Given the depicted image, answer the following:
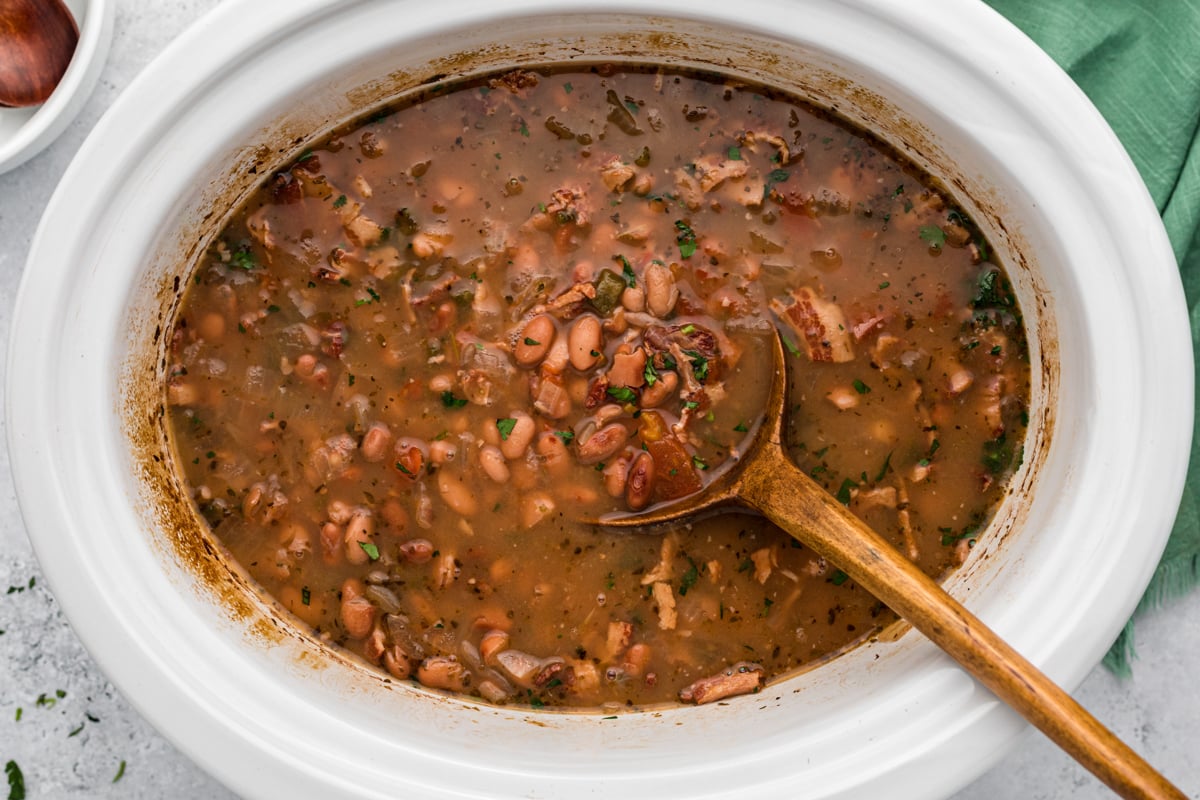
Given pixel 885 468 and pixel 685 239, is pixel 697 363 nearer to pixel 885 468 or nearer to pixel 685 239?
pixel 685 239

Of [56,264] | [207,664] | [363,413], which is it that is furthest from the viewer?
[363,413]

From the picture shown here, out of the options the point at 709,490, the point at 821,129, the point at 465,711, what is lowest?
the point at 465,711

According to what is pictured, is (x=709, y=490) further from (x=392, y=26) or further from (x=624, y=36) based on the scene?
(x=392, y=26)

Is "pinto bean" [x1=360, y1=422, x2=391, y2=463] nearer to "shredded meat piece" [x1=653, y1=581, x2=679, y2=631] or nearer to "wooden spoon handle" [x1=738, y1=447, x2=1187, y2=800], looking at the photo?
"shredded meat piece" [x1=653, y1=581, x2=679, y2=631]

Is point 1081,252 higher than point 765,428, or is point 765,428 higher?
point 1081,252

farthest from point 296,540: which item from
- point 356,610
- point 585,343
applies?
point 585,343

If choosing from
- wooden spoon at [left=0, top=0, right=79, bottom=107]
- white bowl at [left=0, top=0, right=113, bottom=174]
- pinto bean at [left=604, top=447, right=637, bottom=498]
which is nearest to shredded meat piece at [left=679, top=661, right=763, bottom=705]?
pinto bean at [left=604, top=447, right=637, bottom=498]

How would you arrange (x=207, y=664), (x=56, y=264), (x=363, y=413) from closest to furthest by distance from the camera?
(x=56, y=264), (x=207, y=664), (x=363, y=413)

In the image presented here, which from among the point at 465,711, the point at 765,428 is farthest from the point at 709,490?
the point at 465,711
